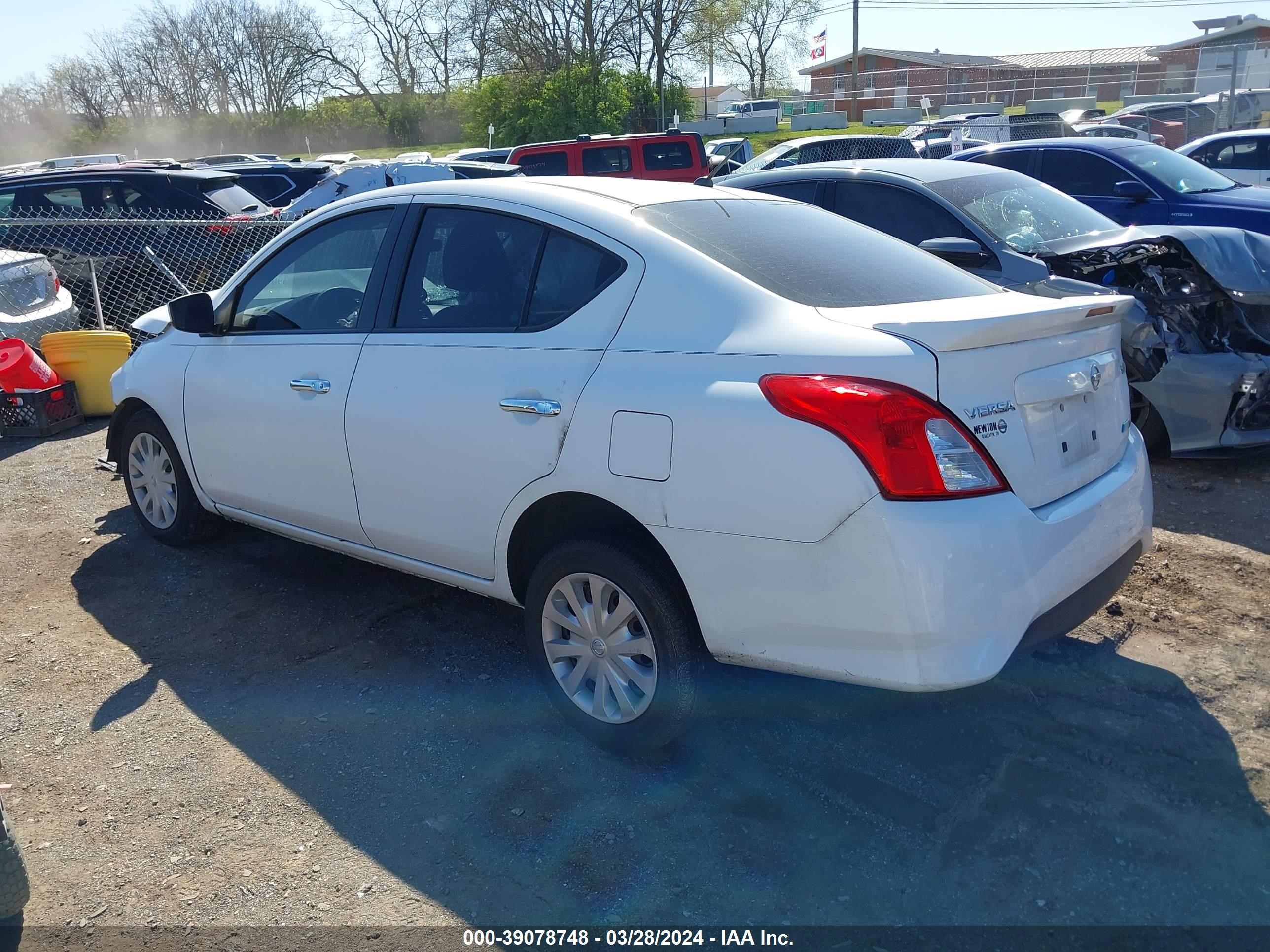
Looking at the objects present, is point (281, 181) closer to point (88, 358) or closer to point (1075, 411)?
point (88, 358)

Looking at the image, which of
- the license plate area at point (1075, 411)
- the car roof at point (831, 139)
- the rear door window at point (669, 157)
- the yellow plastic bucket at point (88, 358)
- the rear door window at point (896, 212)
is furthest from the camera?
the rear door window at point (669, 157)

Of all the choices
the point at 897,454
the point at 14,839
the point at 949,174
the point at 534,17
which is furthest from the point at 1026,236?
the point at 534,17

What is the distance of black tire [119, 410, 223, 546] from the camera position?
5.05 metres

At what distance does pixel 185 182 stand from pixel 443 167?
172 inches

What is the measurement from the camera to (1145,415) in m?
6.02

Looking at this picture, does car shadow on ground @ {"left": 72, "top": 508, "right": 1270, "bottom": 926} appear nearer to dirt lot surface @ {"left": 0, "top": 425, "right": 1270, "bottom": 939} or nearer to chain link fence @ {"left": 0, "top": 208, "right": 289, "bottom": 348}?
dirt lot surface @ {"left": 0, "top": 425, "right": 1270, "bottom": 939}

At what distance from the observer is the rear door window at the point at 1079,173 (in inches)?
374

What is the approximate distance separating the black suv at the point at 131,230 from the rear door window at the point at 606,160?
6897mm

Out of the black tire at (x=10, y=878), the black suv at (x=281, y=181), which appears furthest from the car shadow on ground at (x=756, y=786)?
the black suv at (x=281, y=181)

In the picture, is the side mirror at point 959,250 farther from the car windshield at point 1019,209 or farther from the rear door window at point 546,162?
the rear door window at point 546,162

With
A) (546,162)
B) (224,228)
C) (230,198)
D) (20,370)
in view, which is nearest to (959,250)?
(20,370)

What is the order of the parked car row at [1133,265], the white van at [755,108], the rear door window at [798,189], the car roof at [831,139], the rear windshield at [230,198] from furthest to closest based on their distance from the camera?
the white van at [755,108] → the car roof at [831,139] → the rear windshield at [230,198] → the rear door window at [798,189] → the parked car row at [1133,265]

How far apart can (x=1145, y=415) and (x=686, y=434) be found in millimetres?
4232

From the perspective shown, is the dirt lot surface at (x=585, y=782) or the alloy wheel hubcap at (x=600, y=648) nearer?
the dirt lot surface at (x=585, y=782)
